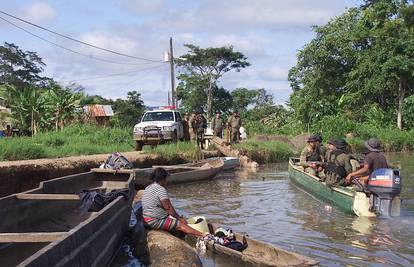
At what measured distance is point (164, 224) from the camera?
29.3ft

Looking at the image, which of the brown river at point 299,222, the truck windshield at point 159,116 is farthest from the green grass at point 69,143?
the brown river at point 299,222

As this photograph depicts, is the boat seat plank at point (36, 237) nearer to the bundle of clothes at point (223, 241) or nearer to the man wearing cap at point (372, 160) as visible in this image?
the bundle of clothes at point (223, 241)

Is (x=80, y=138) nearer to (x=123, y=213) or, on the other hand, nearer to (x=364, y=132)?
(x=123, y=213)

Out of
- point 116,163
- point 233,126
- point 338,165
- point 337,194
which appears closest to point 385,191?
point 337,194

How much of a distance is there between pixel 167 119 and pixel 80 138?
4712mm

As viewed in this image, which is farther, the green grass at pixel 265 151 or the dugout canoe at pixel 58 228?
the green grass at pixel 265 151

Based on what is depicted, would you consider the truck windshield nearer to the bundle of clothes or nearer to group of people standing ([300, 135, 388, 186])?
group of people standing ([300, 135, 388, 186])

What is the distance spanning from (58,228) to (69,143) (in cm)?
1457

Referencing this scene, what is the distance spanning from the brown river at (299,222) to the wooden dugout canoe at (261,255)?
19cm

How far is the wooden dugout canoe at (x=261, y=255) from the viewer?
285 inches

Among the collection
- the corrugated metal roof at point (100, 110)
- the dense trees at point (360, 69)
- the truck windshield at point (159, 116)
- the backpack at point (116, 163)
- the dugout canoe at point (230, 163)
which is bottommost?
the dugout canoe at point (230, 163)

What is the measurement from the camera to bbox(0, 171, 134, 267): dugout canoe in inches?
209

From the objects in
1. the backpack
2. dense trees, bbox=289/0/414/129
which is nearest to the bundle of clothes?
the backpack

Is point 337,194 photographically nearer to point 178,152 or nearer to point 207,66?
point 178,152
